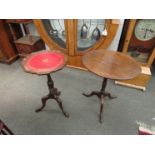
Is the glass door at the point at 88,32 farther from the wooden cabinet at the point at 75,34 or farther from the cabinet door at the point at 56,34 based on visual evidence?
the cabinet door at the point at 56,34

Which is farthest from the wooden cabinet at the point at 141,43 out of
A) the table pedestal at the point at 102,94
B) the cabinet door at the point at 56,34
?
the cabinet door at the point at 56,34

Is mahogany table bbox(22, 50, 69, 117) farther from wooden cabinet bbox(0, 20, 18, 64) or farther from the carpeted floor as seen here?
wooden cabinet bbox(0, 20, 18, 64)

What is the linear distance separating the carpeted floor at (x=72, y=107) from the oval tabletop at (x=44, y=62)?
719 millimetres

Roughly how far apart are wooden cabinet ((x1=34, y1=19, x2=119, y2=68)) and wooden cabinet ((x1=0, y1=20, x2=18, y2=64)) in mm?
739

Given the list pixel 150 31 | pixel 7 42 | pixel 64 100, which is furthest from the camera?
pixel 7 42

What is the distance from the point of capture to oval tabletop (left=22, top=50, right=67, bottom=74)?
49.2 inches

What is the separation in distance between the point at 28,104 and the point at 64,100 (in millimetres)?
504

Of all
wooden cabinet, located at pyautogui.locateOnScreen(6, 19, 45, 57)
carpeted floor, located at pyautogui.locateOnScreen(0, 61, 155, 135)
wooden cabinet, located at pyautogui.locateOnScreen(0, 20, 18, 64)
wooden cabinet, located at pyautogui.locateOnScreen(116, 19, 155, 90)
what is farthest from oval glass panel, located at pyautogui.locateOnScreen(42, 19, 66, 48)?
wooden cabinet, located at pyautogui.locateOnScreen(116, 19, 155, 90)

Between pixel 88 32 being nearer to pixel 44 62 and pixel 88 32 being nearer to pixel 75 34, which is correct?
pixel 75 34

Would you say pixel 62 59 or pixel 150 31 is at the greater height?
pixel 150 31

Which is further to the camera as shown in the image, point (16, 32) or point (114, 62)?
point (16, 32)

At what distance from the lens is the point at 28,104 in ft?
6.06

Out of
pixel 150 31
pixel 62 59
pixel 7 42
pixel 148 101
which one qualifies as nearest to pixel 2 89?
pixel 7 42
